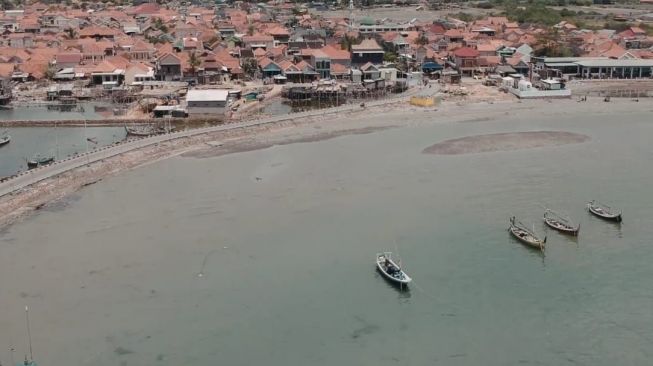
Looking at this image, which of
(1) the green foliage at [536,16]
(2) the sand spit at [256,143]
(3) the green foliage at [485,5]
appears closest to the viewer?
(2) the sand spit at [256,143]

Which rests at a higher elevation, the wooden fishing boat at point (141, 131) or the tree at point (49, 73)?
the tree at point (49, 73)

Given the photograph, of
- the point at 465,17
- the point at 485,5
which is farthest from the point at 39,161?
the point at 485,5

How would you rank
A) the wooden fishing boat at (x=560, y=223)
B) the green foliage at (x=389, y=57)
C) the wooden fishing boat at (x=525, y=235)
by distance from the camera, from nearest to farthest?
the wooden fishing boat at (x=525, y=235)
the wooden fishing boat at (x=560, y=223)
the green foliage at (x=389, y=57)

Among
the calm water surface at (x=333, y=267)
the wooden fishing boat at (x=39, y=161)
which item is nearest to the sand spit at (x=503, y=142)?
the calm water surface at (x=333, y=267)

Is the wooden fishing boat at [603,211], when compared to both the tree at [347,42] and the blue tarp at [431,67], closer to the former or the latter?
the blue tarp at [431,67]

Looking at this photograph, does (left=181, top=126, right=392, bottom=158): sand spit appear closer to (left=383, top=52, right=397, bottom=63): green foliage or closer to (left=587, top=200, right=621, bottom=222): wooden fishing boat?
(left=587, top=200, right=621, bottom=222): wooden fishing boat

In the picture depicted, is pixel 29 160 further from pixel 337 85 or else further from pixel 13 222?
pixel 337 85

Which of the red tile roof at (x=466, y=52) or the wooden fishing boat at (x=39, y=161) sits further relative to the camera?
the red tile roof at (x=466, y=52)
